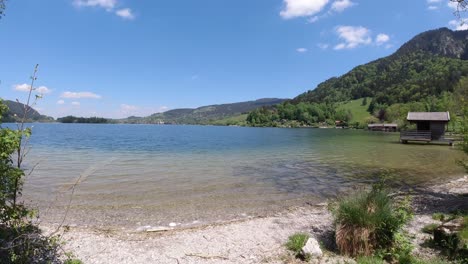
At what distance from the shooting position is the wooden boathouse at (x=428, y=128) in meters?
55.3

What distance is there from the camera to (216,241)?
9156mm

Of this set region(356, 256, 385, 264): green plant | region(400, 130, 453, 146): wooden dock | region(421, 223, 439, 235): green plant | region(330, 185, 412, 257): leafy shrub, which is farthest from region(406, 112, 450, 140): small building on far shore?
region(356, 256, 385, 264): green plant

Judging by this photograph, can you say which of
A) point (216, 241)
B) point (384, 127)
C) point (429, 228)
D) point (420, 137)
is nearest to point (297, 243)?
point (216, 241)

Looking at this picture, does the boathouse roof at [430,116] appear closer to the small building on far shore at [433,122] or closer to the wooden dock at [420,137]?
the small building on far shore at [433,122]

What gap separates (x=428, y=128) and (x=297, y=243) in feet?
200

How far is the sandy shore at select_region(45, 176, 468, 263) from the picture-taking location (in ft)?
25.6

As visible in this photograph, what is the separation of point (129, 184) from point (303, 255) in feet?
45.4

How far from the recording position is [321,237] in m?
9.20

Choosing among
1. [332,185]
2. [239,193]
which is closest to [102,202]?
[239,193]

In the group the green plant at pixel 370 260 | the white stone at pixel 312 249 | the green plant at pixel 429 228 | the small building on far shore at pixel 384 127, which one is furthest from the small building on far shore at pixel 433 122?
the small building on far shore at pixel 384 127

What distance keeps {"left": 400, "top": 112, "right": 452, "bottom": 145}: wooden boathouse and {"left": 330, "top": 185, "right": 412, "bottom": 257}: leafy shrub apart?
56420mm

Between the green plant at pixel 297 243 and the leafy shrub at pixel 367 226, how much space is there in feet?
3.09

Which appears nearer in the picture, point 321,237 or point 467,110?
point 321,237

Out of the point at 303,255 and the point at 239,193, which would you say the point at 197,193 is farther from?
the point at 303,255
